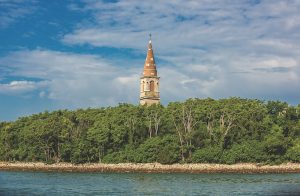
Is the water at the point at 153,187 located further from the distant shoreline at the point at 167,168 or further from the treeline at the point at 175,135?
the treeline at the point at 175,135

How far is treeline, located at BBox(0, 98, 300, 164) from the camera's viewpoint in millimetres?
75250

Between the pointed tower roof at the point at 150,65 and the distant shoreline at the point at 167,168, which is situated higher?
the pointed tower roof at the point at 150,65

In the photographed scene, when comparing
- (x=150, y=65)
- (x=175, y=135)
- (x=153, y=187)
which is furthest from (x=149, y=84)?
(x=153, y=187)

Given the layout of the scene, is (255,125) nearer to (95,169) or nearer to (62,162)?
(95,169)

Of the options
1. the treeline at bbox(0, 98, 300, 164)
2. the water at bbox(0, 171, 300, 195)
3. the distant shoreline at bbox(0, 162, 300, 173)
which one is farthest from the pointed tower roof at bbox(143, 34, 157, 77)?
the water at bbox(0, 171, 300, 195)

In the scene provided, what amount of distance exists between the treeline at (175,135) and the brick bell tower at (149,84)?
15.9m

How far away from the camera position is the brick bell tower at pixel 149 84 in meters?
105

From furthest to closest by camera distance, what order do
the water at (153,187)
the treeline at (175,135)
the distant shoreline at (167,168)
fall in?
the treeline at (175,135) → the distant shoreline at (167,168) → the water at (153,187)

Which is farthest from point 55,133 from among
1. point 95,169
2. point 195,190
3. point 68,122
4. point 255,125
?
point 195,190

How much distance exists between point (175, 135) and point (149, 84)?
89.0 ft

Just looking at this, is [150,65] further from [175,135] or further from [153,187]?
[153,187]

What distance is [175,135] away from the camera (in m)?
79.7

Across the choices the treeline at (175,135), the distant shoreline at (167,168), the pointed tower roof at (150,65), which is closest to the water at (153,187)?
the distant shoreline at (167,168)

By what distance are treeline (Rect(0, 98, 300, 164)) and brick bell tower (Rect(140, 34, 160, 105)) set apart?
15888 mm
